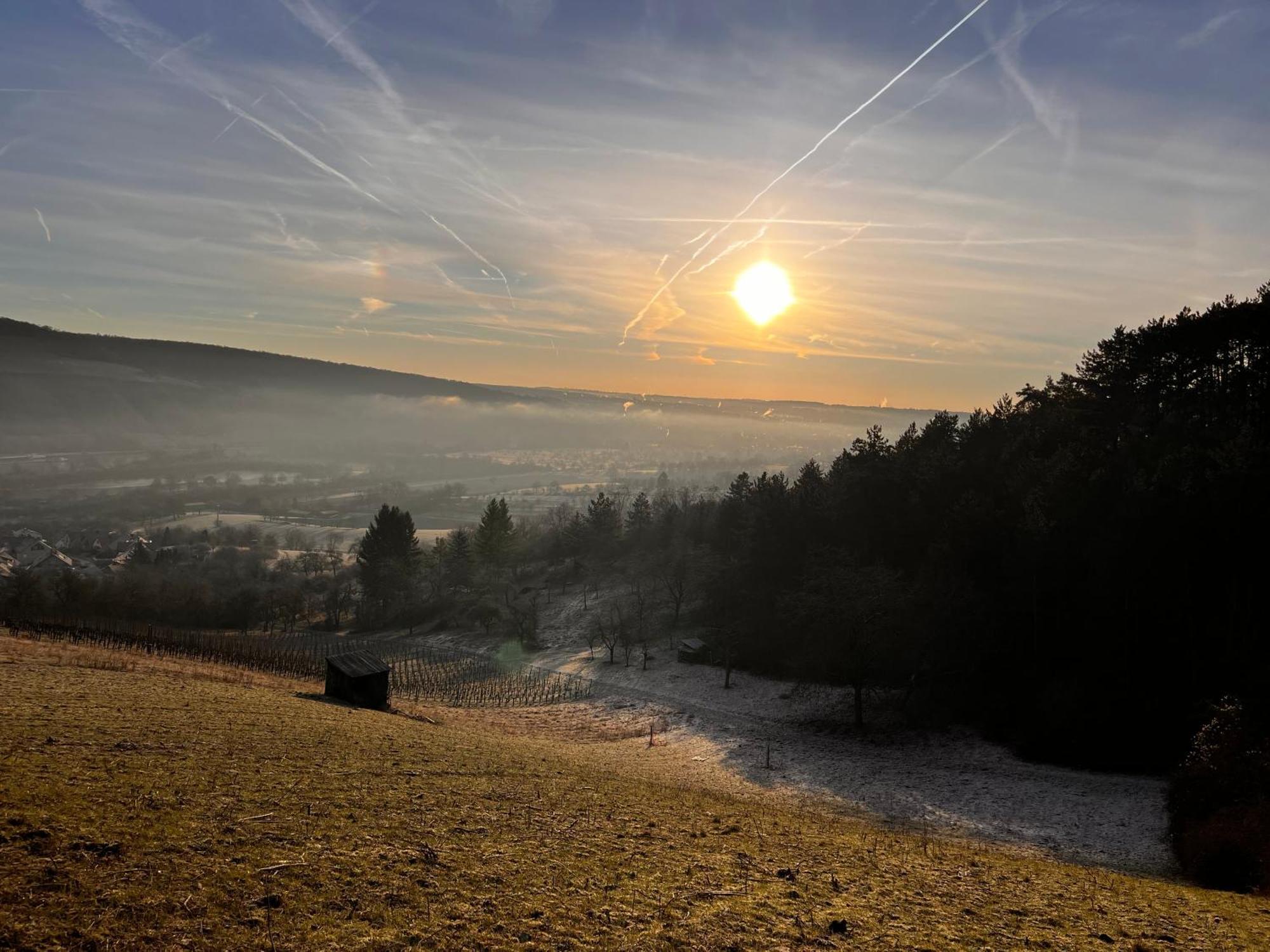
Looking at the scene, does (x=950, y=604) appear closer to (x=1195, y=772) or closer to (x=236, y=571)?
(x=1195, y=772)

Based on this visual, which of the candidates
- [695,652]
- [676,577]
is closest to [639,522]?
[676,577]

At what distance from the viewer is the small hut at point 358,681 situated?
37.9 metres

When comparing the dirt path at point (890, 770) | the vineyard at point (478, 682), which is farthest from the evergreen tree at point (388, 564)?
the dirt path at point (890, 770)

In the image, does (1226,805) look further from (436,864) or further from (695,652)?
(695,652)

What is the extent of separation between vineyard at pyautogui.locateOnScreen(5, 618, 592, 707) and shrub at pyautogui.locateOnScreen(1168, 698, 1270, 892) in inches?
1657

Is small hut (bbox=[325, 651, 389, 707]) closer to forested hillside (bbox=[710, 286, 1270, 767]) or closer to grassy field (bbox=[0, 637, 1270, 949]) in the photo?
grassy field (bbox=[0, 637, 1270, 949])

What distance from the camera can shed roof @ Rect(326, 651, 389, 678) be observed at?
38.0m

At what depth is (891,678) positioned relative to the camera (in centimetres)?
4947

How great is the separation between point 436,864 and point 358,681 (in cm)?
2820

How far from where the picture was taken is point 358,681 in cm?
3791

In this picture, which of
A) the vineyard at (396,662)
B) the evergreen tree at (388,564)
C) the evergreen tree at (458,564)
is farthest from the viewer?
the evergreen tree at (388,564)

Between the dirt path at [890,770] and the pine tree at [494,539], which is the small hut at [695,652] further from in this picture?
the pine tree at [494,539]

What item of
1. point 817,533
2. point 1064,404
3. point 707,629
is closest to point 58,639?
point 707,629

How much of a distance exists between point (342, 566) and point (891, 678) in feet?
467
